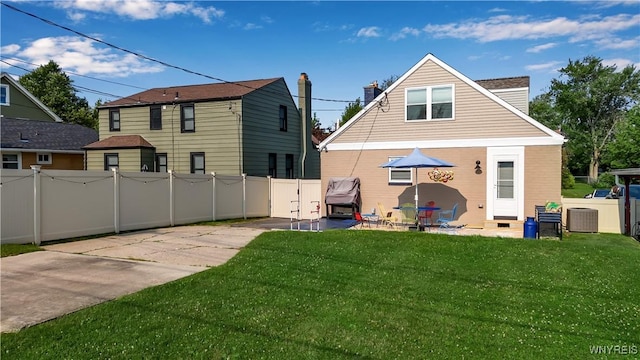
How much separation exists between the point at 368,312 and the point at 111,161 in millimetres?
20016

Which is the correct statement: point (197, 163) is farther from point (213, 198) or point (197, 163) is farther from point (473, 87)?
point (473, 87)

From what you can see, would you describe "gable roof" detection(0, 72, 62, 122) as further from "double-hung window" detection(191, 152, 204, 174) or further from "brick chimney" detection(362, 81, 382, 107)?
"brick chimney" detection(362, 81, 382, 107)

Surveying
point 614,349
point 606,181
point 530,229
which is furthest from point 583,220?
point 606,181

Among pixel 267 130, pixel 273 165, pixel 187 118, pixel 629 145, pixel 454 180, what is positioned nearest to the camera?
pixel 454 180

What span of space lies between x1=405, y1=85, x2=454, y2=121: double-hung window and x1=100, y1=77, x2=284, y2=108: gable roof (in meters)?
8.51

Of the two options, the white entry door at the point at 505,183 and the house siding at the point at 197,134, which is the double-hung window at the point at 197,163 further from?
the white entry door at the point at 505,183

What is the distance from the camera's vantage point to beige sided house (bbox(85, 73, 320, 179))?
2069 centimetres

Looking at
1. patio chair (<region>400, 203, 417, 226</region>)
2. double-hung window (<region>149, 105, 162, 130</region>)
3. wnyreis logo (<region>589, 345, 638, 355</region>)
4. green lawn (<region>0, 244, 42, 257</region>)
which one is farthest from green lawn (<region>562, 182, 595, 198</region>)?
green lawn (<region>0, 244, 42, 257</region>)

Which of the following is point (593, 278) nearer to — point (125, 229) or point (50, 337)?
point (50, 337)

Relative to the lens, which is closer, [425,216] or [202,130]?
[425,216]

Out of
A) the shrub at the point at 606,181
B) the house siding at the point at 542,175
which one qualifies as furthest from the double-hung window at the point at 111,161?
the shrub at the point at 606,181

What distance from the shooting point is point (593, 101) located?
55562mm

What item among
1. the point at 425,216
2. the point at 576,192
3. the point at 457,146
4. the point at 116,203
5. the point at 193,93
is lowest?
the point at 576,192

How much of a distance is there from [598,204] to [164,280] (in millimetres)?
14243
